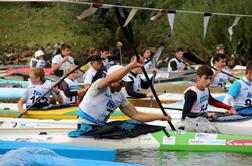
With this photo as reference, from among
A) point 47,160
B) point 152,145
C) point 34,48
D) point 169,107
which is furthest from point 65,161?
point 34,48

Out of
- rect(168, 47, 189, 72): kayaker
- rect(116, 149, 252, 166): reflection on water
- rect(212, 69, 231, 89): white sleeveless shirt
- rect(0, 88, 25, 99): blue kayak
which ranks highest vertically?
rect(168, 47, 189, 72): kayaker

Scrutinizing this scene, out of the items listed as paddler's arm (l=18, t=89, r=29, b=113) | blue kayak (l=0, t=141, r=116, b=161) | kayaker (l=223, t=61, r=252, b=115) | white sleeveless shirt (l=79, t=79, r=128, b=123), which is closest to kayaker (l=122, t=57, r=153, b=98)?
paddler's arm (l=18, t=89, r=29, b=113)

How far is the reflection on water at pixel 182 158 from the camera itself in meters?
8.45

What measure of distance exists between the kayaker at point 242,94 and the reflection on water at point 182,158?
201cm

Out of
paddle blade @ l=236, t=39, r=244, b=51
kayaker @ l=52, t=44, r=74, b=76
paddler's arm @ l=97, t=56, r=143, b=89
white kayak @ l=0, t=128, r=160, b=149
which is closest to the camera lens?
paddler's arm @ l=97, t=56, r=143, b=89

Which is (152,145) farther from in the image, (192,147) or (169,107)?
(169,107)

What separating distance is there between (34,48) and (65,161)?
32.8m

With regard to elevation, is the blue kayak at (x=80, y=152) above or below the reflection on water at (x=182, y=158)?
above

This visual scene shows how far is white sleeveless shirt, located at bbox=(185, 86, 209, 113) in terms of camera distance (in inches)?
387

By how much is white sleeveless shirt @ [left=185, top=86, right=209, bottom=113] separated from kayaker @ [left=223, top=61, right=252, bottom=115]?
0.81 metres

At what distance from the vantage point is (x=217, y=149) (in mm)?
8883

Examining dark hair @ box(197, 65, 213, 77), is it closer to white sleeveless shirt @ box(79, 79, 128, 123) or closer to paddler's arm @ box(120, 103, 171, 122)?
paddler's arm @ box(120, 103, 171, 122)

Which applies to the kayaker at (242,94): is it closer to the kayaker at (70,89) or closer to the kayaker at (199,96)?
the kayaker at (199,96)

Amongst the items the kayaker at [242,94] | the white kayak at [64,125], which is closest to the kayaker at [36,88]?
the white kayak at [64,125]
